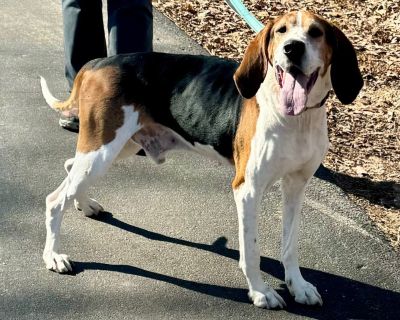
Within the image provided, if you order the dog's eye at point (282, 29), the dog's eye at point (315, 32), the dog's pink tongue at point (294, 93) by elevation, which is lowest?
the dog's pink tongue at point (294, 93)

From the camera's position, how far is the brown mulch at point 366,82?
6.44 metres

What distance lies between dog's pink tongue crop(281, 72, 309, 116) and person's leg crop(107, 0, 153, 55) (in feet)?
7.29

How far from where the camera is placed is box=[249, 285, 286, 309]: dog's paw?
16.3 ft

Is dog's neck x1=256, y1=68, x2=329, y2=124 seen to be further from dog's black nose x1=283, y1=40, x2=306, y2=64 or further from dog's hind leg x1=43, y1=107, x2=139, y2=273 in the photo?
dog's hind leg x1=43, y1=107, x2=139, y2=273

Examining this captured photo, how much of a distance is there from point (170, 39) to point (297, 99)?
4633mm

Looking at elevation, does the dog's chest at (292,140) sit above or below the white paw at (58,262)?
above

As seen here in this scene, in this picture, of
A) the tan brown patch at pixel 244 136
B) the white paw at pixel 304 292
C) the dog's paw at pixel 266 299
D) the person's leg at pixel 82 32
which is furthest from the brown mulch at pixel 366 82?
the person's leg at pixel 82 32

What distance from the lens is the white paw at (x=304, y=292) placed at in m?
5.04

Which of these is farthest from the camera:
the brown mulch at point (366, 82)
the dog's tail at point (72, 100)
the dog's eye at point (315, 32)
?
the brown mulch at point (366, 82)

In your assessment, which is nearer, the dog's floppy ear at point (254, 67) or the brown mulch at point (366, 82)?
the dog's floppy ear at point (254, 67)

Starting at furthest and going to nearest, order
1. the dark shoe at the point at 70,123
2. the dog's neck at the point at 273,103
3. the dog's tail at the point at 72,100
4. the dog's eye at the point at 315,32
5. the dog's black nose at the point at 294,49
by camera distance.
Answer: the dark shoe at the point at 70,123 → the dog's tail at the point at 72,100 → the dog's neck at the point at 273,103 → the dog's eye at the point at 315,32 → the dog's black nose at the point at 294,49

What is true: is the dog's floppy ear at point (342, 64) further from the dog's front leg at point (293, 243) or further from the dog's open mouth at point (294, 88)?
the dog's front leg at point (293, 243)

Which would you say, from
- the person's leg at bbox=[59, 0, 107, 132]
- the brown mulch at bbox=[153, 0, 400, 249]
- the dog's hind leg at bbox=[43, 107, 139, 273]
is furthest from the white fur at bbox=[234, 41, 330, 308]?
the person's leg at bbox=[59, 0, 107, 132]

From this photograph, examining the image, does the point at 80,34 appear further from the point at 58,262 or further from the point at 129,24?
the point at 58,262
